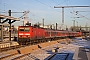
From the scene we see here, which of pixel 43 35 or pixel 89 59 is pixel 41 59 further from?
pixel 43 35

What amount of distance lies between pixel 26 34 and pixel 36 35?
3.37 metres

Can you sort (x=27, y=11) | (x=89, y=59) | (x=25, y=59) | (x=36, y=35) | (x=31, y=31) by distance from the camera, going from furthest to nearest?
(x=27, y=11)
(x=36, y=35)
(x=31, y=31)
(x=25, y=59)
(x=89, y=59)

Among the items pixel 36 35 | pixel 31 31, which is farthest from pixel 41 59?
pixel 36 35

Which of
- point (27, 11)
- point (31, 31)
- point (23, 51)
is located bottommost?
point (23, 51)

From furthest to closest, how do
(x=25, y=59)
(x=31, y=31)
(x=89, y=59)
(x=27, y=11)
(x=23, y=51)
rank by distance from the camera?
(x=27, y=11) < (x=31, y=31) < (x=23, y=51) < (x=25, y=59) < (x=89, y=59)

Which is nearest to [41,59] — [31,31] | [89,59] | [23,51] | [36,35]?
[89,59]

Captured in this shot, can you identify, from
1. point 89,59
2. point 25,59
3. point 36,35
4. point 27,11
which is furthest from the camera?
point 27,11

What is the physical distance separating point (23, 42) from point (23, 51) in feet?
33.2

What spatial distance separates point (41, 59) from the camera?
53.7 feet

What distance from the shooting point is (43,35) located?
1661 inches

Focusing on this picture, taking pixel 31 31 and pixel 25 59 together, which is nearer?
pixel 25 59

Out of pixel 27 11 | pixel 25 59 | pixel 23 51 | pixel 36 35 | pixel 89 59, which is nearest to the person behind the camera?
pixel 89 59

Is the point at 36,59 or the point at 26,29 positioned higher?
the point at 26,29

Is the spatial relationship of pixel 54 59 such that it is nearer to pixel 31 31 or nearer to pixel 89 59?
pixel 89 59
